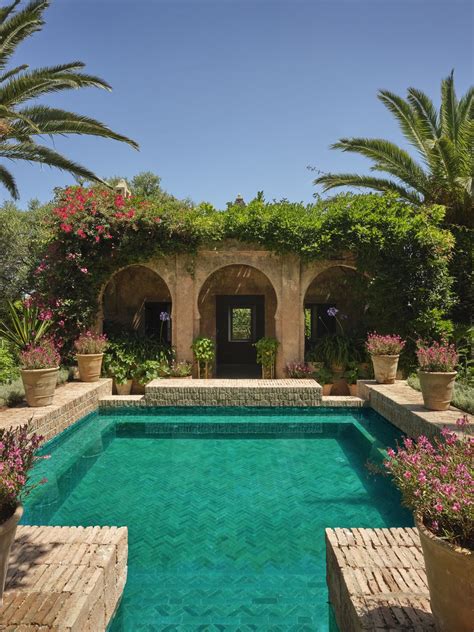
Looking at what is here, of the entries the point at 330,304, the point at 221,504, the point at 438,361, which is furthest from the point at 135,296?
the point at 221,504

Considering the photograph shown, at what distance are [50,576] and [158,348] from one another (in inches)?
324

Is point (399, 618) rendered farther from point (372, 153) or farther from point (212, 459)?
point (372, 153)

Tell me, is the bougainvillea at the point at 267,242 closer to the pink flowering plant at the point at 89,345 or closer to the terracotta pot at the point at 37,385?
the pink flowering plant at the point at 89,345

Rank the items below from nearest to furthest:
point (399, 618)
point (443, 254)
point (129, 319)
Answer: point (399, 618)
point (443, 254)
point (129, 319)

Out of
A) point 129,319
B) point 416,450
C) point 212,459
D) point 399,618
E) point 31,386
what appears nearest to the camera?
point 399,618

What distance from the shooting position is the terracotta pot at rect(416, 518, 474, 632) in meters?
2.00

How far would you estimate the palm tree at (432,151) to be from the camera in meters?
10.6

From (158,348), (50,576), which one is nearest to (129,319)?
(158,348)

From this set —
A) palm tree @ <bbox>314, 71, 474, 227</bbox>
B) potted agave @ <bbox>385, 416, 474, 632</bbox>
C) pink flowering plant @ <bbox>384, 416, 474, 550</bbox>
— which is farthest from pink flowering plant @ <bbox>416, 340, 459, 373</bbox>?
palm tree @ <bbox>314, 71, 474, 227</bbox>

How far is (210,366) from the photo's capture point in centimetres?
1118

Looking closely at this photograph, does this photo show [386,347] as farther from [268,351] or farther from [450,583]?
[450,583]

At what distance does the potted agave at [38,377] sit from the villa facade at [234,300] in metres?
3.53

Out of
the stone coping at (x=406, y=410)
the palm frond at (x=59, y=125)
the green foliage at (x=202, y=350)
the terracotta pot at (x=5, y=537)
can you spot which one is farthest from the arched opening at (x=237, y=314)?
the terracotta pot at (x=5, y=537)

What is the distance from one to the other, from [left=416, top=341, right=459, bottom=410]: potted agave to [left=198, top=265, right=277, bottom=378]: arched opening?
22.0 ft
